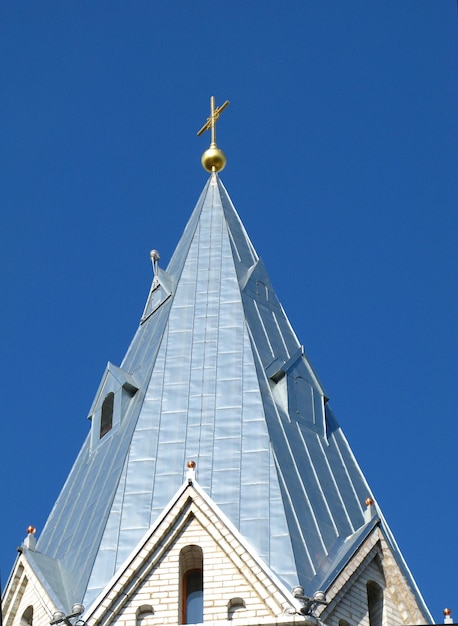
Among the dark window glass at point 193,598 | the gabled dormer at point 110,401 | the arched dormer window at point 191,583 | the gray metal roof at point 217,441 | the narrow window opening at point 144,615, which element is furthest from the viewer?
the gabled dormer at point 110,401

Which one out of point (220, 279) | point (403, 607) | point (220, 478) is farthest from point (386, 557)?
point (220, 279)

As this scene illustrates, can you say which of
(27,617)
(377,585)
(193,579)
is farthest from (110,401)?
(377,585)

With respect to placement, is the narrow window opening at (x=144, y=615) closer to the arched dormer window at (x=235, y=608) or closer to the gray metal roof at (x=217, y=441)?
the gray metal roof at (x=217, y=441)

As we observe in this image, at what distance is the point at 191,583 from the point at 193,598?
380mm

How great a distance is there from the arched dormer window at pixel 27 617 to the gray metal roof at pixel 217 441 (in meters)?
0.76

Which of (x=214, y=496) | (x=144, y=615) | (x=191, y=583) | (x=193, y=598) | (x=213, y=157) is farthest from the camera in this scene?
(x=213, y=157)

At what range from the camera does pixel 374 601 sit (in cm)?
3125

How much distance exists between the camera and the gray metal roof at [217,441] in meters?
31.3

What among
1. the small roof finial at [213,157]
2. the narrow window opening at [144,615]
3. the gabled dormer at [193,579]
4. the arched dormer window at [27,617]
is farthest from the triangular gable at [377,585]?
the small roof finial at [213,157]

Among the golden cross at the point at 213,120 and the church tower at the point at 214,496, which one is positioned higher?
the golden cross at the point at 213,120

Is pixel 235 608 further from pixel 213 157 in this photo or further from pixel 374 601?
pixel 213 157

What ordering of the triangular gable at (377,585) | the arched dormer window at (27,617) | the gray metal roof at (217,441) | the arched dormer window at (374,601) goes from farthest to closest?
the gray metal roof at (217,441) < the arched dormer window at (27,617) < the arched dormer window at (374,601) < the triangular gable at (377,585)

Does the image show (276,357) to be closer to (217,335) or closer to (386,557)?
(217,335)

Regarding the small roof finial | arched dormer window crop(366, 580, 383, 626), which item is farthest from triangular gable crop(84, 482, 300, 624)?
the small roof finial
